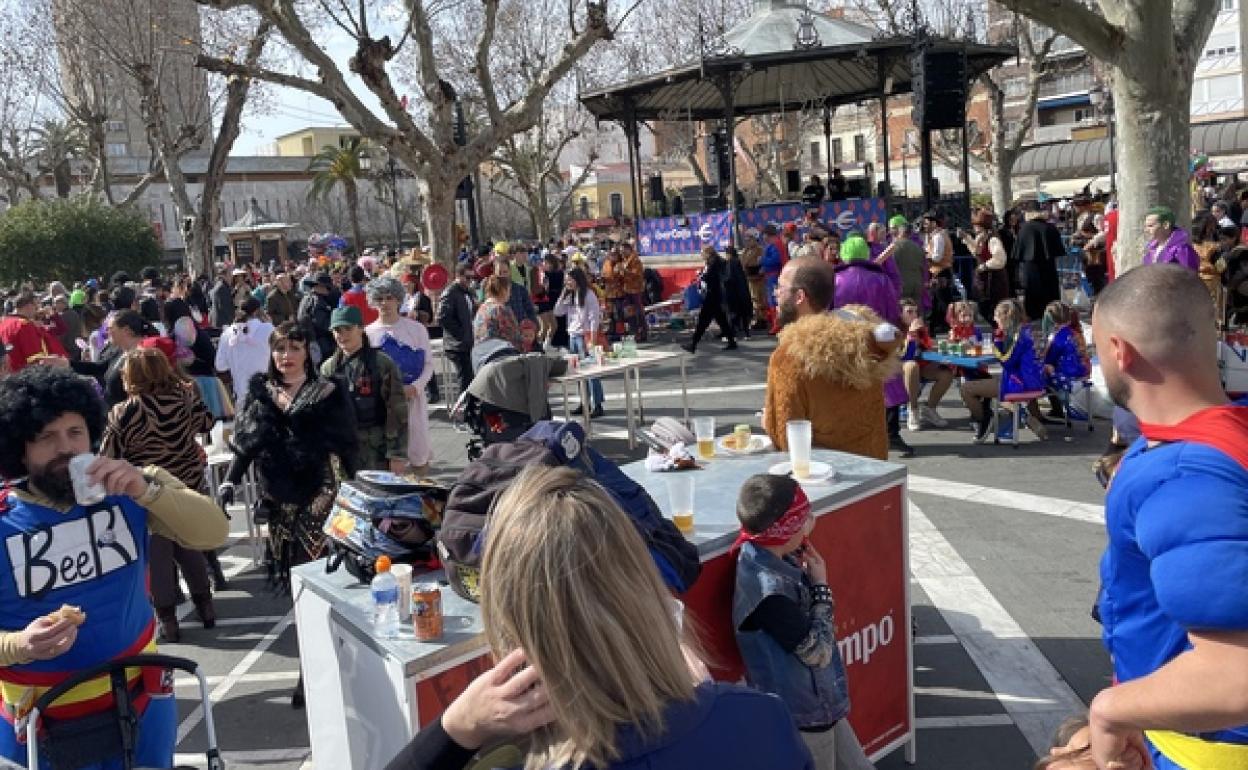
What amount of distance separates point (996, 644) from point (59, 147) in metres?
46.6

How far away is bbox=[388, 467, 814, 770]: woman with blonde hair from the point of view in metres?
1.47

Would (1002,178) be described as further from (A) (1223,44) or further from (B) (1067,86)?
(B) (1067,86)

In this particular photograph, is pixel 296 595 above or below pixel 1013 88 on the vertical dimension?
below

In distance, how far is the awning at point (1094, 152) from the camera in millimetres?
47812

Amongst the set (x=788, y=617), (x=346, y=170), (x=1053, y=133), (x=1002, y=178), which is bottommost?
(x=788, y=617)

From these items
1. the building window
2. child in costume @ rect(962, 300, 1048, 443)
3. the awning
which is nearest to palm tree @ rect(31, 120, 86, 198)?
child in costume @ rect(962, 300, 1048, 443)

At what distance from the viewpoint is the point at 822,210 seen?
65.3ft

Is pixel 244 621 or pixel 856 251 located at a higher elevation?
pixel 856 251

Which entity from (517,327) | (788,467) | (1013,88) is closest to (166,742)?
(788,467)

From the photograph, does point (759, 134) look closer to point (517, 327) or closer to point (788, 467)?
point (517, 327)

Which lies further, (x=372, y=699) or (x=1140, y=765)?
(x=372, y=699)

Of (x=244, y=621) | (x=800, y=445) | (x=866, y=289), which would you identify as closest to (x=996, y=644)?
(x=800, y=445)

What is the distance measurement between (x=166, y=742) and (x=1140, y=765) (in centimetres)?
278

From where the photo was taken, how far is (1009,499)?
7.61 metres
